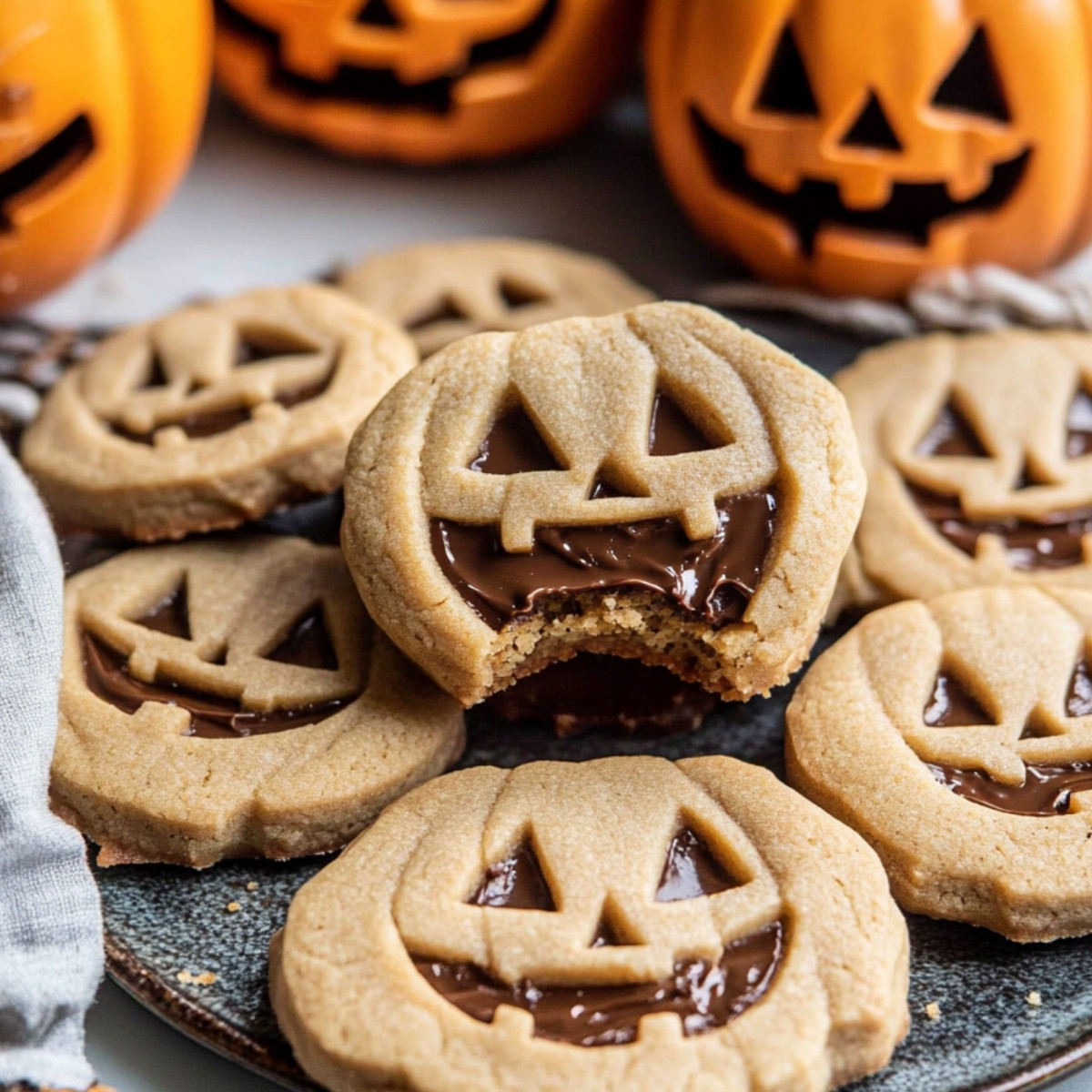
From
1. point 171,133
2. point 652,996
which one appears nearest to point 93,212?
point 171,133

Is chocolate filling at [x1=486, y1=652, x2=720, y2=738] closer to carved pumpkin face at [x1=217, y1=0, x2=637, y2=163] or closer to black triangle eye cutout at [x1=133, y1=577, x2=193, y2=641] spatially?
black triangle eye cutout at [x1=133, y1=577, x2=193, y2=641]

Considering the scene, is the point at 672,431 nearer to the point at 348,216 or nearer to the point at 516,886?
the point at 516,886

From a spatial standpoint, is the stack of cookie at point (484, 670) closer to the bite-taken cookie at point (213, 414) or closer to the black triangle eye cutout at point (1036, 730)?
the bite-taken cookie at point (213, 414)

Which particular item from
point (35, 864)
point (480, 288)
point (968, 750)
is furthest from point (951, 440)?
point (35, 864)

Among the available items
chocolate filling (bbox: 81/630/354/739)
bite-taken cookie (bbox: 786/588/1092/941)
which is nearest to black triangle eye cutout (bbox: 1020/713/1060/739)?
bite-taken cookie (bbox: 786/588/1092/941)

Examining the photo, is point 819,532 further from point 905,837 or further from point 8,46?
point 8,46

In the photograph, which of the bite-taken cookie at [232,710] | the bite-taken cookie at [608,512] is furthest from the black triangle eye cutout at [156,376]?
the bite-taken cookie at [608,512]
